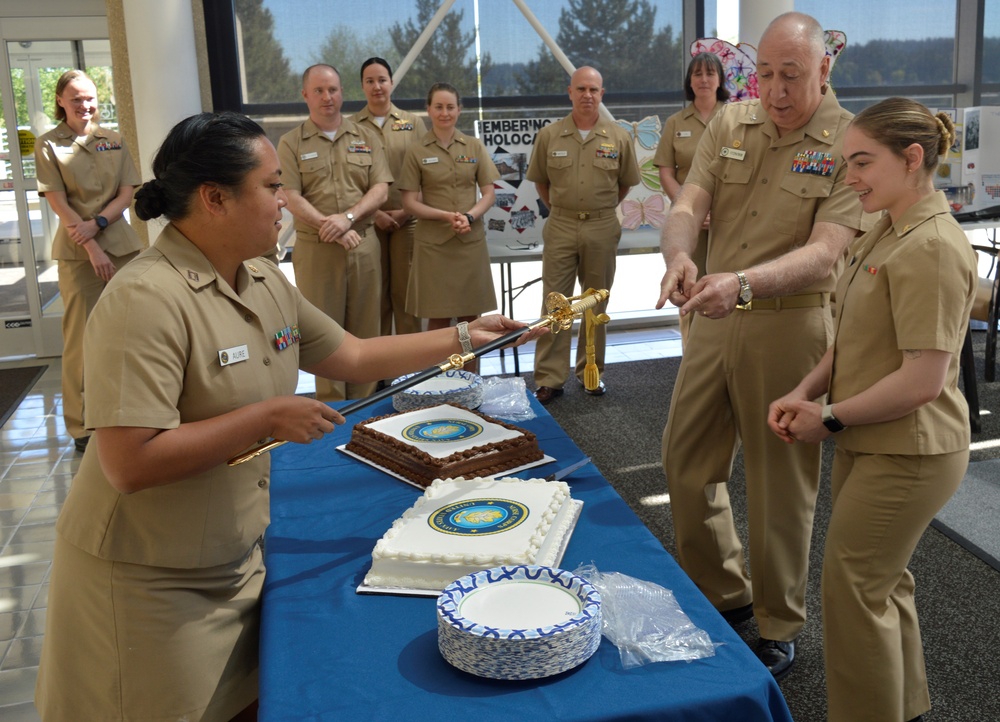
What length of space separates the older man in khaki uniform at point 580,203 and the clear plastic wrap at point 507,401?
272 centimetres

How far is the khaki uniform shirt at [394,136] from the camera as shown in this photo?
5.80m

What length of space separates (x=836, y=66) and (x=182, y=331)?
25.2 ft

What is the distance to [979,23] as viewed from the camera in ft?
27.3

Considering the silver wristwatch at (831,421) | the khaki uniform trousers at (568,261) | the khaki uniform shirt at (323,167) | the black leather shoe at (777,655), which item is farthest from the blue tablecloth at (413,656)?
the khaki uniform trousers at (568,261)

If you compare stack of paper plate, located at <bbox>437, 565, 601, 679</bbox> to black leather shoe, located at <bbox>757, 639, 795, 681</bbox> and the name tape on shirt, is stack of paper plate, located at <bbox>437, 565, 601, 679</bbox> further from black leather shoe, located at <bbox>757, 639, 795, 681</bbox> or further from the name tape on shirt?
black leather shoe, located at <bbox>757, 639, 795, 681</bbox>

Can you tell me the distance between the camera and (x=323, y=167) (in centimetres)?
534

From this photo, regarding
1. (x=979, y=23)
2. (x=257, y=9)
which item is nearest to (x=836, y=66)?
A: (x=979, y=23)

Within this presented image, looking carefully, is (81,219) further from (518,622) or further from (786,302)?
(518,622)

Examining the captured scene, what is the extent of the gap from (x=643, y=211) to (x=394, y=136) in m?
2.07

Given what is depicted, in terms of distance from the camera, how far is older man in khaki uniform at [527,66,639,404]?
573 cm

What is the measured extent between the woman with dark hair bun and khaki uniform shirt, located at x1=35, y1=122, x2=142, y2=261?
3729 mm

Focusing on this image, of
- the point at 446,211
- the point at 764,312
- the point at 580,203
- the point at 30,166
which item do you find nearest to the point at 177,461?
the point at 764,312

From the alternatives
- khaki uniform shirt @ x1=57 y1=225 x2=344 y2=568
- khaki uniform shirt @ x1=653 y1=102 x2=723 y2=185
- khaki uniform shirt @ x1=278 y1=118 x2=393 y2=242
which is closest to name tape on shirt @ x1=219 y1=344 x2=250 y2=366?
khaki uniform shirt @ x1=57 y1=225 x2=344 y2=568

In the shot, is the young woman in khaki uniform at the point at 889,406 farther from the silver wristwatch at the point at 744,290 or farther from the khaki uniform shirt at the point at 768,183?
the khaki uniform shirt at the point at 768,183
